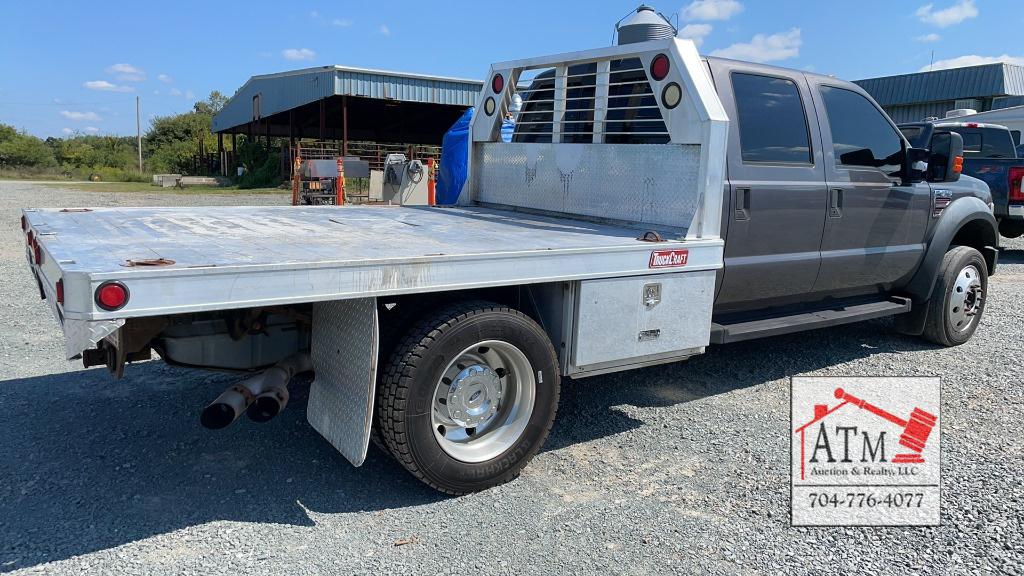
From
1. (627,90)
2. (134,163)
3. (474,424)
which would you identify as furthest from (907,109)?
(134,163)

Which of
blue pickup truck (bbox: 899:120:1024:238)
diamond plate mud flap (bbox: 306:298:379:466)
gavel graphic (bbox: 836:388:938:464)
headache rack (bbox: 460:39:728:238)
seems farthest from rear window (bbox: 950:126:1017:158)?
diamond plate mud flap (bbox: 306:298:379:466)

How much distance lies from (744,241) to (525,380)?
69.0 inches

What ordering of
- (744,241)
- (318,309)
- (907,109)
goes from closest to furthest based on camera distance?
(318,309) → (744,241) → (907,109)

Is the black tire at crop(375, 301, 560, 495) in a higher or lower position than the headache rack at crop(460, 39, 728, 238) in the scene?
lower

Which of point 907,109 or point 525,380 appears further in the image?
point 907,109

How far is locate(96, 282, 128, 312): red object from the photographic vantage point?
7.93 feet

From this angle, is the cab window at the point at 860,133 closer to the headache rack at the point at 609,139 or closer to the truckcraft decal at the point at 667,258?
the headache rack at the point at 609,139

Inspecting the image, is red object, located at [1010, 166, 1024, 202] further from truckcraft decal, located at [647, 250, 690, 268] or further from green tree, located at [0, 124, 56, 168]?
green tree, located at [0, 124, 56, 168]

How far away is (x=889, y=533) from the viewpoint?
11.0ft

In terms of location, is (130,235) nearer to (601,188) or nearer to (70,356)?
(70,356)

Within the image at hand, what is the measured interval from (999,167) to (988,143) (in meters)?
0.57

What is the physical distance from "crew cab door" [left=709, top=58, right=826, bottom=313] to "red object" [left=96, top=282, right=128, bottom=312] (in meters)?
3.21
